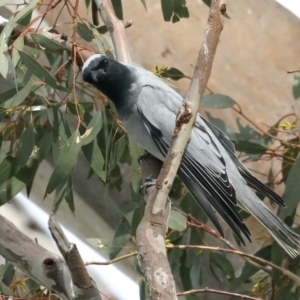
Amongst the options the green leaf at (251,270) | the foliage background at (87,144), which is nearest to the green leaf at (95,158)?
the foliage background at (87,144)

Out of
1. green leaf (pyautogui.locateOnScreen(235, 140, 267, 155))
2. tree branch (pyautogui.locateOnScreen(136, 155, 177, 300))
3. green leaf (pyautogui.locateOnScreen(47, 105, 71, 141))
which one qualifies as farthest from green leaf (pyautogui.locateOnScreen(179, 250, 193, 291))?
tree branch (pyautogui.locateOnScreen(136, 155, 177, 300))

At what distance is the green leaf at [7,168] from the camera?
1501mm

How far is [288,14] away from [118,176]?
97cm

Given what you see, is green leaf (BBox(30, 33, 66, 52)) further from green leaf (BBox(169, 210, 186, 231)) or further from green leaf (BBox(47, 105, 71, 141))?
green leaf (BBox(169, 210, 186, 231))

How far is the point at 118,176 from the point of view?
174cm

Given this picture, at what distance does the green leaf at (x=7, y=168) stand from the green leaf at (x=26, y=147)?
0.9 inches

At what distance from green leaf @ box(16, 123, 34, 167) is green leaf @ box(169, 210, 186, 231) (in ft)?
1.19

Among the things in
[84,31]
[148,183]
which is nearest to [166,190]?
[148,183]

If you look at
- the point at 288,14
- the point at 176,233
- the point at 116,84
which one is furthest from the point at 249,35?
the point at 116,84

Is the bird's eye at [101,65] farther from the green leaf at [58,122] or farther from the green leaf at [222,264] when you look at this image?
the green leaf at [222,264]

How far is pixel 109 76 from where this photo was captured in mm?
1420

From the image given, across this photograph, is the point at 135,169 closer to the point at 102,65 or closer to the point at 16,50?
the point at 102,65

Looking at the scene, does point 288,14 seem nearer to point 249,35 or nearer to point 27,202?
point 249,35

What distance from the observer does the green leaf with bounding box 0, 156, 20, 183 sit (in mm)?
1501
